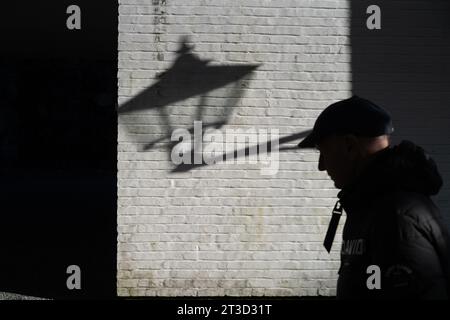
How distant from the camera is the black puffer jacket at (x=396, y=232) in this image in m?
1.71

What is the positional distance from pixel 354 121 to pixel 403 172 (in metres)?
0.24

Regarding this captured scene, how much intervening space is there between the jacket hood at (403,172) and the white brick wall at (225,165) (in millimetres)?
4020

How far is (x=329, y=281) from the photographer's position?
603cm

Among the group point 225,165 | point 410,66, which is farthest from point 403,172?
point 410,66

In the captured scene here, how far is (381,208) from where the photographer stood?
72.0 inches

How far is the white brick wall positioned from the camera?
5.89 meters
